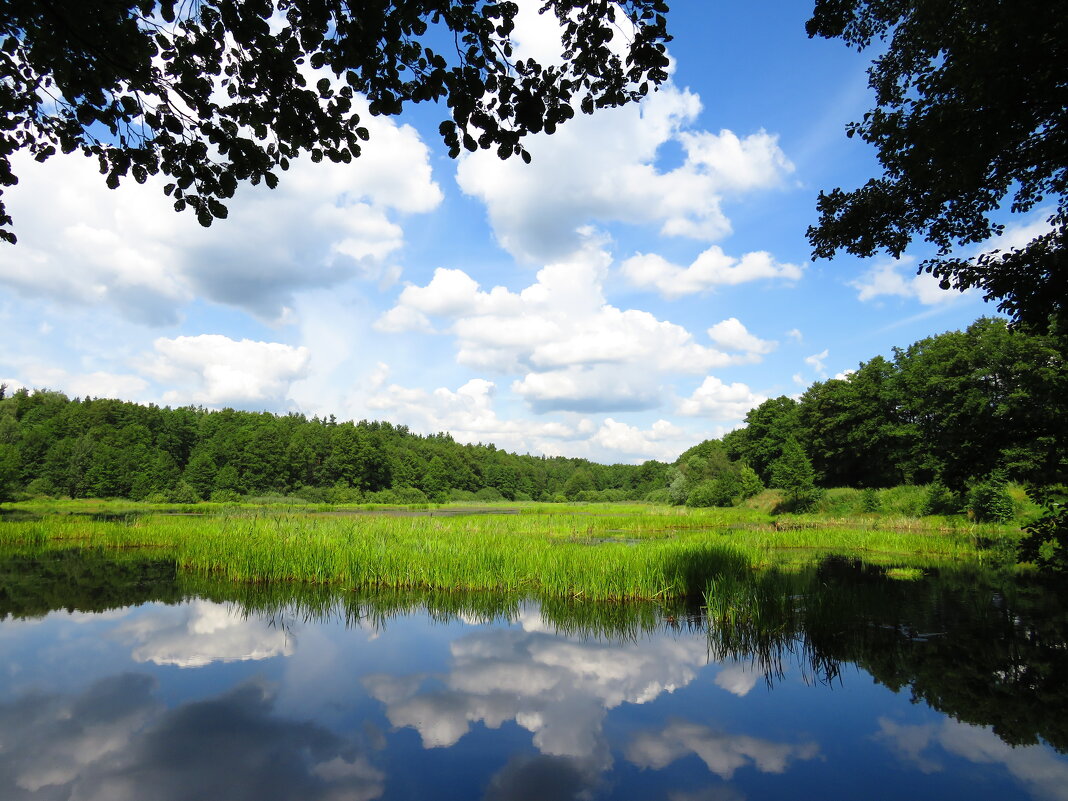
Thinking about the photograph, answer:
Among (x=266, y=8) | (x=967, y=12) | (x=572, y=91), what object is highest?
(x=967, y=12)

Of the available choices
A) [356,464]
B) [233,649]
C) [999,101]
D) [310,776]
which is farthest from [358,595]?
[356,464]

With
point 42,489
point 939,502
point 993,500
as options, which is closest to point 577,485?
point 42,489

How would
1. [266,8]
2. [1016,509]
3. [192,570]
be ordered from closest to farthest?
1. [266,8]
2. [192,570]
3. [1016,509]

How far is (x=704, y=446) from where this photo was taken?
385 feet

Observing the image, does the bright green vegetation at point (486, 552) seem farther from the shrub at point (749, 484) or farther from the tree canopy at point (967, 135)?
the shrub at point (749, 484)

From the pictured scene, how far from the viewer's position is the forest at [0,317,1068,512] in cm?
1446

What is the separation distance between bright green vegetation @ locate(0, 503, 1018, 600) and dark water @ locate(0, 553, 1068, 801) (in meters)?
1.63

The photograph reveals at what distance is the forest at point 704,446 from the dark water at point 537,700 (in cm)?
364

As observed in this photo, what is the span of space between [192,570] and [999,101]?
73.9ft

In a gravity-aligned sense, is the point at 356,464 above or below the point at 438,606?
above

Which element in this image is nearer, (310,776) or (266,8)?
(266,8)

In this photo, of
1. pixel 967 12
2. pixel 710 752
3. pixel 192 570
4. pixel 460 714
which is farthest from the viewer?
pixel 192 570

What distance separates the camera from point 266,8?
377cm

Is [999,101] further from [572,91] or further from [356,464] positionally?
[356,464]
